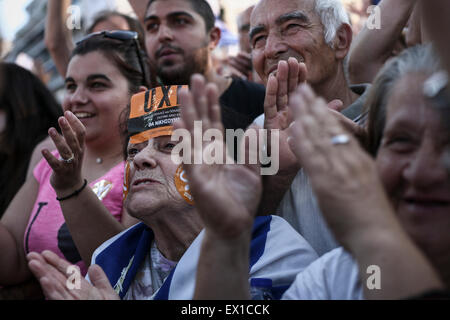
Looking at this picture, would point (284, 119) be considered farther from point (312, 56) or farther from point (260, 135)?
point (312, 56)

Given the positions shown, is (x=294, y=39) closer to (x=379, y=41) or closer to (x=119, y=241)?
(x=379, y=41)

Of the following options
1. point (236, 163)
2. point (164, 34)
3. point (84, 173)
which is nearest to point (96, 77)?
point (84, 173)

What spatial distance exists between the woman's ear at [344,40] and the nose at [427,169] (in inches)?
65.8

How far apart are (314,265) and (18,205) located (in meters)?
1.90

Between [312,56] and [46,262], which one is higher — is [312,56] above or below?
above

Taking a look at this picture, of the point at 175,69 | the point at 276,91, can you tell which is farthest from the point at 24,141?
the point at 276,91

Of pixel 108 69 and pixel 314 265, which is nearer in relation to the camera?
pixel 314 265

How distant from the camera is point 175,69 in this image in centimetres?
345

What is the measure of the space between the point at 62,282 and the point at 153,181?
0.58 metres

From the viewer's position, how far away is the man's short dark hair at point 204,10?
3.67m

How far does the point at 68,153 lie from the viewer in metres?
2.19

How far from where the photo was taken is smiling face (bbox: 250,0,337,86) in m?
2.61

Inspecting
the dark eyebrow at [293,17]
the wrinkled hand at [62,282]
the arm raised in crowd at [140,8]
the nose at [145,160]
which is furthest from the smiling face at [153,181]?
the arm raised in crowd at [140,8]

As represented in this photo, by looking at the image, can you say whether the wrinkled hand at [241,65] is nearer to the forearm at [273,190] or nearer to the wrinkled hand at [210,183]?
the forearm at [273,190]
